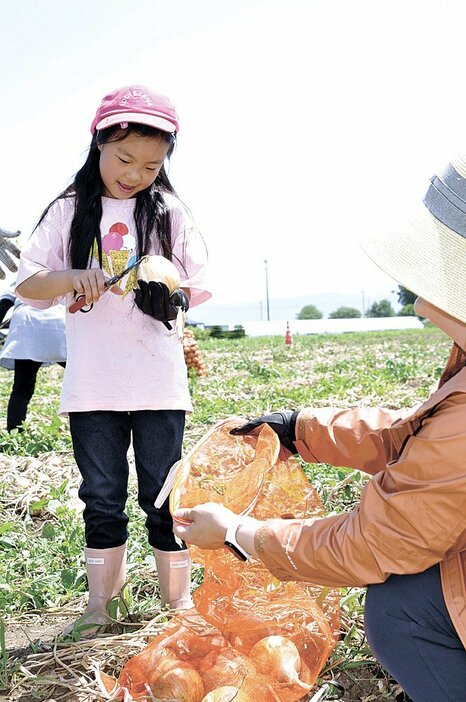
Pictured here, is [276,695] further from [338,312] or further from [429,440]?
[338,312]

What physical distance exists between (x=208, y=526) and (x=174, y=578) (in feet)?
2.29

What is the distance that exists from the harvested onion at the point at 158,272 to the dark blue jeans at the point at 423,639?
3.35 ft

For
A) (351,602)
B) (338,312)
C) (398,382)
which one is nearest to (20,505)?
(351,602)

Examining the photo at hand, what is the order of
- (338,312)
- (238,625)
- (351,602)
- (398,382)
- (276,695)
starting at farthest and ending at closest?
1. (338,312)
2. (398,382)
3. (351,602)
4. (238,625)
5. (276,695)

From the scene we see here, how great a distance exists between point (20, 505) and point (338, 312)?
283ft

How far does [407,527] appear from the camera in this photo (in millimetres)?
1554

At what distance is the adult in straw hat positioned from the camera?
1.53 metres

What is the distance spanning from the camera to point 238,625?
1.92m

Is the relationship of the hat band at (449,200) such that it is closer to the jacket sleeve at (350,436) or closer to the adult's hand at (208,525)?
the jacket sleeve at (350,436)

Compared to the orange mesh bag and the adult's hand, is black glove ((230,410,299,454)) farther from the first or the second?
the adult's hand

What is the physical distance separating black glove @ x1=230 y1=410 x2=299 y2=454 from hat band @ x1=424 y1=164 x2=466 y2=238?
0.75 meters

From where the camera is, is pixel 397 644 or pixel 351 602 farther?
pixel 351 602

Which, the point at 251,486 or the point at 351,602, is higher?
the point at 251,486

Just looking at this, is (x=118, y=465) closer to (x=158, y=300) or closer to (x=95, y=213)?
(x=158, y=300)
